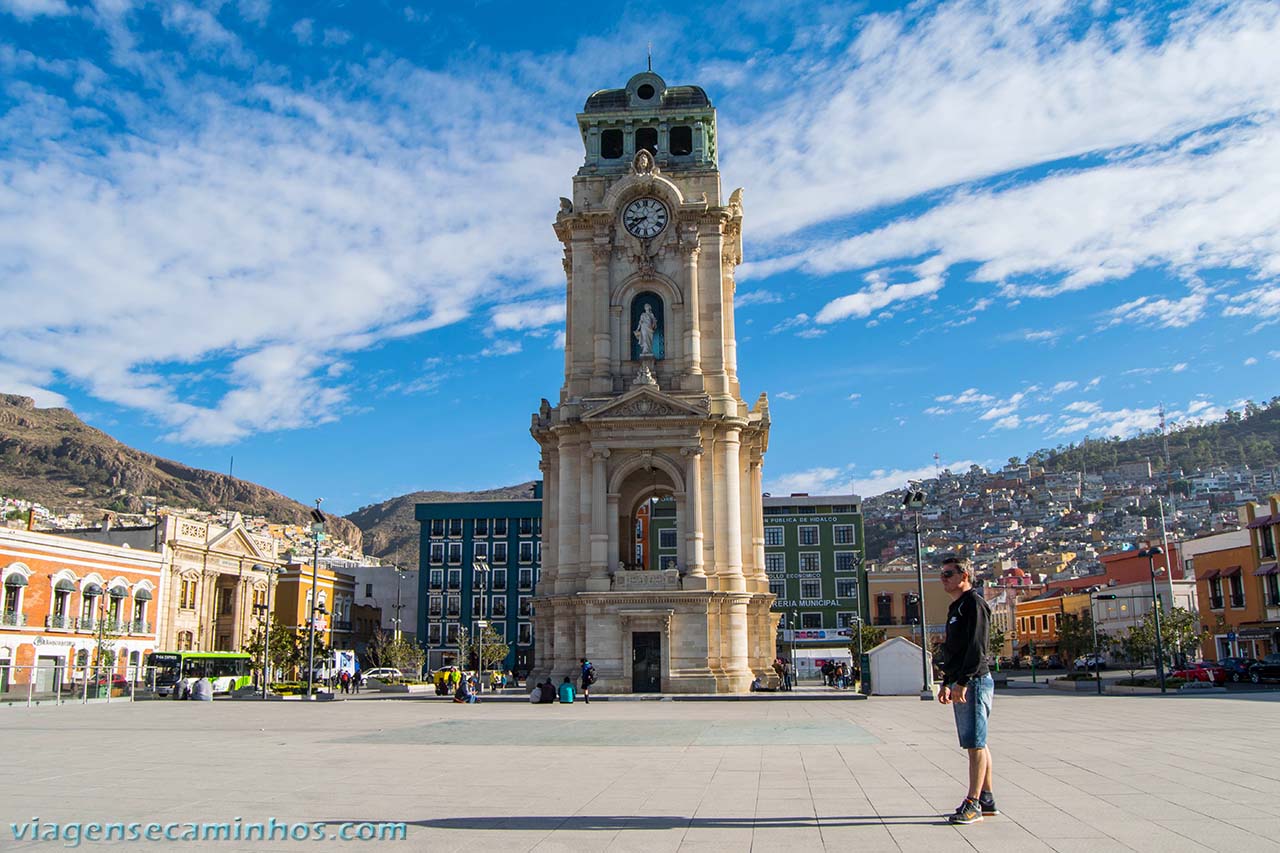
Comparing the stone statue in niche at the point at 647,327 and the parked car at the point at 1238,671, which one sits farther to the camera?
the stone statue in niche at the point at 647,327

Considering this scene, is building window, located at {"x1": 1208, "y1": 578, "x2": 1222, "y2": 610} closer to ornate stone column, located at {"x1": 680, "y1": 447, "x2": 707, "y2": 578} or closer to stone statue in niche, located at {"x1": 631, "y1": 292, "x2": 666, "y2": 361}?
ornate stone column, located at {"x1": 680, "y1": 447, "x2": 707, "y2": 578}

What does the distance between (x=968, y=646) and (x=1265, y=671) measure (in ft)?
165

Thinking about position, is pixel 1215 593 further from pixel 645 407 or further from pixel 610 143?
pixel 610 143

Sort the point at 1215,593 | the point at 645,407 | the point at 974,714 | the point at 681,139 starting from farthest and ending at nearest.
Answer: the point at 1215,593, the point at 681,139, the point at 645,407, the point at 974,714

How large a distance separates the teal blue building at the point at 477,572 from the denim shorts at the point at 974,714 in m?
95.5

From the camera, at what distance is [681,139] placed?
57.8 metres

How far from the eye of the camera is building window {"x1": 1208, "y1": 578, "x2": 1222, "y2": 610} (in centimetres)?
Answer: 7731

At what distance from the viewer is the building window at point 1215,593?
254 feet

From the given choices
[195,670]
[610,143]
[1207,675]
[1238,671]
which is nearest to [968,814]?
[1207,675]

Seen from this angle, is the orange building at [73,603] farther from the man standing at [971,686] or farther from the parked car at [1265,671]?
the parked car at [1265,671]

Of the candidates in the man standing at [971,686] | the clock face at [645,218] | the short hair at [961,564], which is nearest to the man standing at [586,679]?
the clock face at [645,218]

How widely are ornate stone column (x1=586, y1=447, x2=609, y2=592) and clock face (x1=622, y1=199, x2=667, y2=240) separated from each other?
12138 mm

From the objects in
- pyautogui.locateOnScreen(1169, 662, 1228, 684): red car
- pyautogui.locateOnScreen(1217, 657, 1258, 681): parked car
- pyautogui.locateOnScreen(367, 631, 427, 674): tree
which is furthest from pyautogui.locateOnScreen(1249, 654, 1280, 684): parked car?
pyautogui.locateOnScreen(367, 631, 427, 674): tree

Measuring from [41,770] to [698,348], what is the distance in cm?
4021
